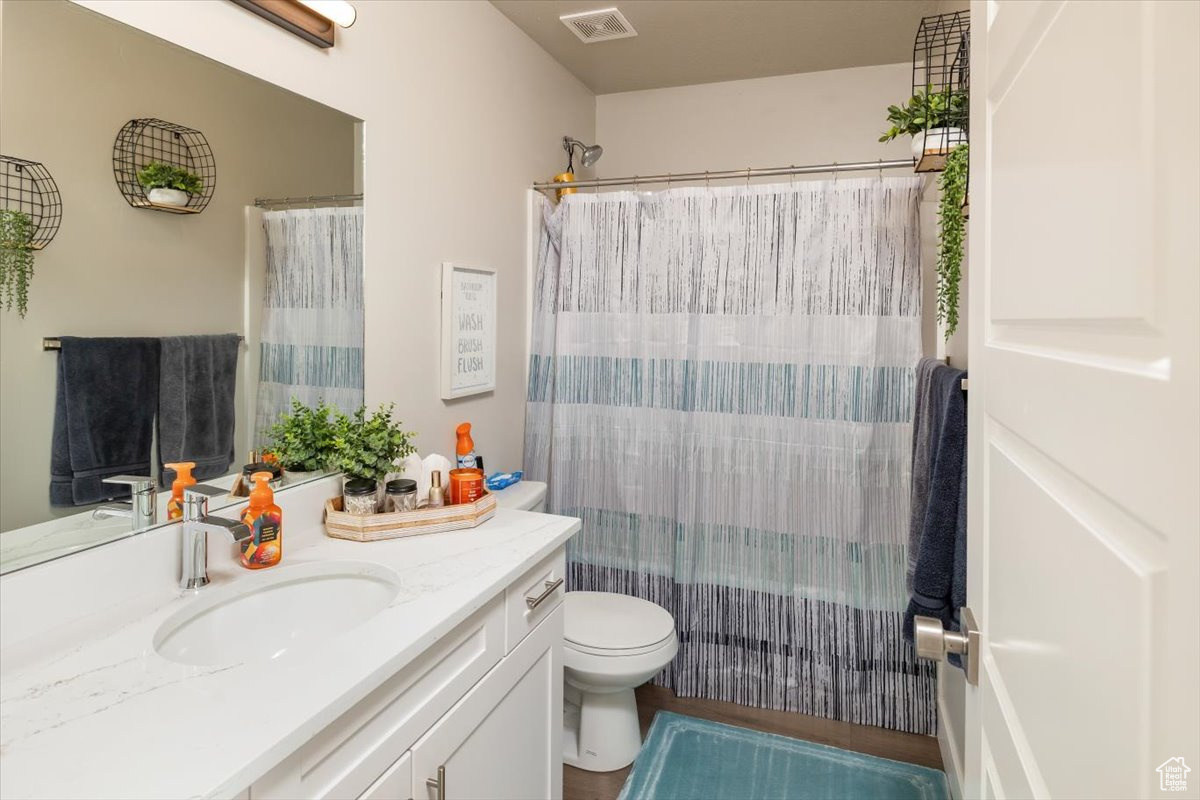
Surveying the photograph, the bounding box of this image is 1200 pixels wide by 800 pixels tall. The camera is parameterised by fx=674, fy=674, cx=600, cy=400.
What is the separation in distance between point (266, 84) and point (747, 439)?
1826mm

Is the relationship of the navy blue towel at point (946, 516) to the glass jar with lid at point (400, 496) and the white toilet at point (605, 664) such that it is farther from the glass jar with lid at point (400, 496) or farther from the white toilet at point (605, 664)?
the glass jar with lid at point (400, 496)

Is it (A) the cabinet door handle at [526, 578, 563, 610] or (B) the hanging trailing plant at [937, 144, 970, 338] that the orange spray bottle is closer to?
(A) the cabinet door handle at [526, 578, 563, 610]

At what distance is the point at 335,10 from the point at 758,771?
2437 millimetres

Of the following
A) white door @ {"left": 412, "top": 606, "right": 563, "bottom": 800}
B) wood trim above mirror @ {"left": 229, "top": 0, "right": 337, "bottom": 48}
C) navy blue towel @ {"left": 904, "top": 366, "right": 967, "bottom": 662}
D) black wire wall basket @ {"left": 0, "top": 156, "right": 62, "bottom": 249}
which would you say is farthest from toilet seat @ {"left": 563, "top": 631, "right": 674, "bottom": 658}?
wood trim above mirror @ {"left": 229, "top": 0, "right": 337, "bottom": 48}

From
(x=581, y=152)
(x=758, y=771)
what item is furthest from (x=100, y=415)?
(x=581, y=152)

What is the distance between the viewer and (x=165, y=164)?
1.28 meters

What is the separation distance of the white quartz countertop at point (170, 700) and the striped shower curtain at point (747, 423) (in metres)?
1.41

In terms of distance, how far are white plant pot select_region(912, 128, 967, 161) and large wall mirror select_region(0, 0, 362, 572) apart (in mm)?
1429

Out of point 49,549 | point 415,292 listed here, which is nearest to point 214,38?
point 415,292

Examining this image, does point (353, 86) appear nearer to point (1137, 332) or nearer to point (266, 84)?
point (266, 84)

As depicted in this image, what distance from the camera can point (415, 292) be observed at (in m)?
2.01

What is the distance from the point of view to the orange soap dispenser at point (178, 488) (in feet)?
4.27

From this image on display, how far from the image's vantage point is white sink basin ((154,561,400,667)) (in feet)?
3.92

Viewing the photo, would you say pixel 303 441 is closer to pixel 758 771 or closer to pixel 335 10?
pixel 335 10
